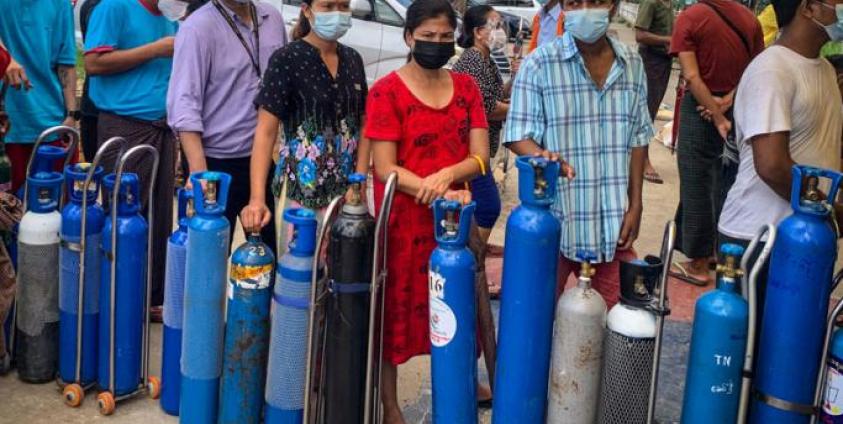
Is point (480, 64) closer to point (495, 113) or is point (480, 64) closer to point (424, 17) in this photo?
point (495, 113)

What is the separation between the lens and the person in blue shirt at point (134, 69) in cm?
Result: 425

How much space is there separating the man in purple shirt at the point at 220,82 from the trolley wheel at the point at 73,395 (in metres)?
0.99

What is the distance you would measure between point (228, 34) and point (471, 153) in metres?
1.17

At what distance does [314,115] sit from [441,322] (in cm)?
98

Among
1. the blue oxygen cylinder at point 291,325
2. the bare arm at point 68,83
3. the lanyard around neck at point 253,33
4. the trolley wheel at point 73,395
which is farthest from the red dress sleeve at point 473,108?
the bare arm at point 68,83

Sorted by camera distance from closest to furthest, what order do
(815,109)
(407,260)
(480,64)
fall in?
(815,109), (407,260), (480,64)

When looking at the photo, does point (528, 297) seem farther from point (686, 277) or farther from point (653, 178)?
point (653, 178)

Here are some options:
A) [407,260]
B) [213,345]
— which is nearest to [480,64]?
[407,260]

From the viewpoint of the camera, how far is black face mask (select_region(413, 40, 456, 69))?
317 centimetres

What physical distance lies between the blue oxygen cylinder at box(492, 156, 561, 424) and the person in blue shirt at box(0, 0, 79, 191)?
2549mm

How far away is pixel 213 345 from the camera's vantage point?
10.8 feet

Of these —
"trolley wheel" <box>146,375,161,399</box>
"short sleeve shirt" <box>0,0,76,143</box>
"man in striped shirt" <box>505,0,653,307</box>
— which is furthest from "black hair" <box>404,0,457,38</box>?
"short sleeve shirt" <box>0,0,76,143</box>

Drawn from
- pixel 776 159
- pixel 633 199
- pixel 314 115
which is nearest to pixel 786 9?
pixel 776 159

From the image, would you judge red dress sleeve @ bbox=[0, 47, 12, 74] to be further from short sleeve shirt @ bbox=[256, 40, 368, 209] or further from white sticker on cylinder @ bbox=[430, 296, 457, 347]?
white sticker on cylinder @ bbox=[430, 296, 457, 347]
